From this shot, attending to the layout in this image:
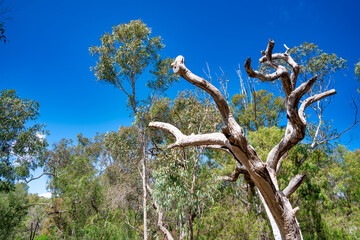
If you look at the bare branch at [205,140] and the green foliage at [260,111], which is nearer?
the bare branch at [205,140]

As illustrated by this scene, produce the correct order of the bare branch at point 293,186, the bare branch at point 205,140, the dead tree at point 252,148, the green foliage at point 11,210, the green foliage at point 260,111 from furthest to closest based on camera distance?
the green foliage at point 260,111 → the green foliage at point 11,210 → the bare branch at point 293,186 → the bare branch at point 205,140 → the dead tree at point 252,148

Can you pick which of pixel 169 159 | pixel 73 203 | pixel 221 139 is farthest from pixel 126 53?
pixel 73 203

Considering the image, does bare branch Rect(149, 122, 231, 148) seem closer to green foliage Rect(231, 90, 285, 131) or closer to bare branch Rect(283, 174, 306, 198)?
bare branch Rect(283, 174, 306, 198)

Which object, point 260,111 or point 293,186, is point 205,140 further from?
point 260,111

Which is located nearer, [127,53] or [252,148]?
[252,148]

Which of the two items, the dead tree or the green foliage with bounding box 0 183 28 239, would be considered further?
the green foliage with bounding box 0 183 28 239

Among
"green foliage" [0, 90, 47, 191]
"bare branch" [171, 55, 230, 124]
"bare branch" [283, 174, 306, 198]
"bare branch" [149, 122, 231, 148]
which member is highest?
"green foliage" [0, 90, 47, 191]

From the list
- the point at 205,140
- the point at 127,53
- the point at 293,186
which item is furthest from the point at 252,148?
the point at 127,53

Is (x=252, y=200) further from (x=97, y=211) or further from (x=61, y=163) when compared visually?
(x=61, y=163)

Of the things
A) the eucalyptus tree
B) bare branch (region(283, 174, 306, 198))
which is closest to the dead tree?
bare branch (region(283, 174, 306, 198))

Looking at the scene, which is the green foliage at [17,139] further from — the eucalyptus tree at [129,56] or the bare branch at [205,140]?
the bare branch at [205,140]

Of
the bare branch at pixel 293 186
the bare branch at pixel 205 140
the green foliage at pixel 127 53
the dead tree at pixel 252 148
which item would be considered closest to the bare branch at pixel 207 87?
the dead tree at pixel 252 148

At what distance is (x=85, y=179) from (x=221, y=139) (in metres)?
9.45

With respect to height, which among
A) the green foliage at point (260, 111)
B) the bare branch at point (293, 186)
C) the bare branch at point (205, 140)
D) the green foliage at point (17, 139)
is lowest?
the bare branch at point (293, 186)
